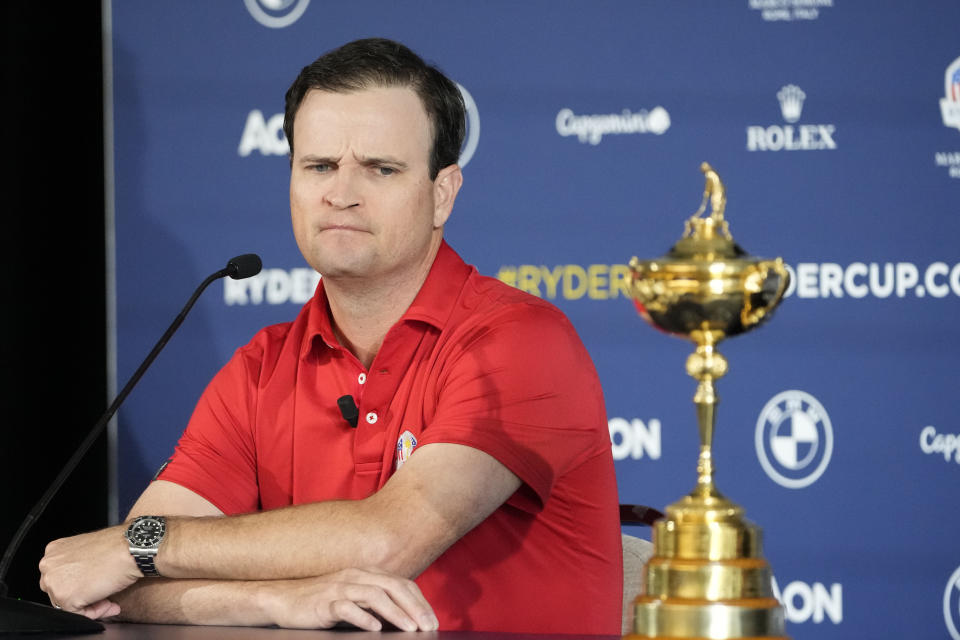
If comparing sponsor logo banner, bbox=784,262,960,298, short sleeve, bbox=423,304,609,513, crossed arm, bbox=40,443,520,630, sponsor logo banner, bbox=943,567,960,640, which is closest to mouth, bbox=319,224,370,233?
short sleeve, bbox=423,304,609,513

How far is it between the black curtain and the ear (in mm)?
1692

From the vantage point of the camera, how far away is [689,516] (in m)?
1.01

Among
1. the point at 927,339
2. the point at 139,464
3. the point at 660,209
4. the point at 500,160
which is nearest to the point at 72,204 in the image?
the point at 139,464

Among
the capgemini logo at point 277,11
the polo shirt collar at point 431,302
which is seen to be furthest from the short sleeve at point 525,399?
the capgemini logo at point 277,11

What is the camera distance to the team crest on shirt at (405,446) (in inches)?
79.2

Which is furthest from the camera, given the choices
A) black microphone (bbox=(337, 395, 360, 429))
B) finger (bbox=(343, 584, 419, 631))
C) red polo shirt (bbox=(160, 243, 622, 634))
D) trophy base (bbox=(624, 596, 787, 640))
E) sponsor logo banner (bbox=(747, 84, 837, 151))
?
sponsor logo banner (bbox=(747, 84, 837, 151))

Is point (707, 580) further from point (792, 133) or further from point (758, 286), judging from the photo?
point (792, 133)

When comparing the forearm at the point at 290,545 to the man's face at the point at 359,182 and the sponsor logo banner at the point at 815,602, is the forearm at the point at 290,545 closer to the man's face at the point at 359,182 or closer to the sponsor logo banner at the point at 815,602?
the man's face at the point at 359,182

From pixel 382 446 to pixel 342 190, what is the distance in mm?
451

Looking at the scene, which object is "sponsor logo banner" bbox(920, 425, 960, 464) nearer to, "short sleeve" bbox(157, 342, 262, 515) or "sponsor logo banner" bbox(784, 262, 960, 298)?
"sponsor logo banner" bbox(784, 262, 960, 298)

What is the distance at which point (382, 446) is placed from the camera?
6.74ft

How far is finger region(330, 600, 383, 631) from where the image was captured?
1.58 meters

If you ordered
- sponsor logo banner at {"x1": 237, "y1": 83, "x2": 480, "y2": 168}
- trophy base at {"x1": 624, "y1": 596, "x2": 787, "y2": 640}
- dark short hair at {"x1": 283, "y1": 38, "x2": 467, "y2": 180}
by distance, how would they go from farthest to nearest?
sponsor logo banner at {"x1": 237, "y1": 83, "x2": 480, "y2": 168} < dark short hair at {"x1": 283, "y1": 38, "x2": 467, "y2": 180} < trophy base at {"x1": 624, "y1": 596, "x2": 787, "y2": 640}

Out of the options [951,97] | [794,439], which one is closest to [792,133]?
[951,97]
